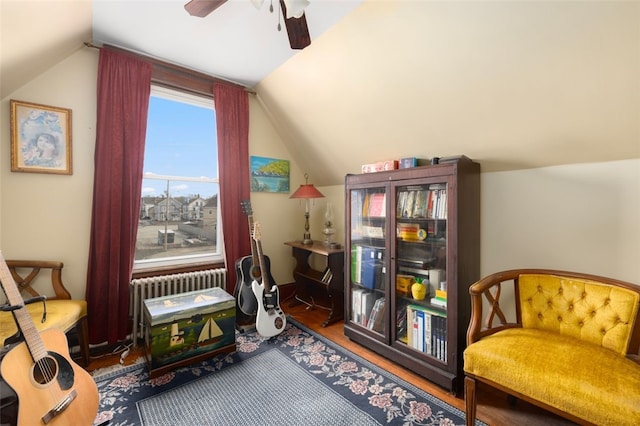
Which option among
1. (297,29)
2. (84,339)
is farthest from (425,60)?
(84,339)

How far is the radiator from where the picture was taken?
7.99ft

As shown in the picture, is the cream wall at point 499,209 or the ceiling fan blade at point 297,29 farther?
the cream wall at point 499,209

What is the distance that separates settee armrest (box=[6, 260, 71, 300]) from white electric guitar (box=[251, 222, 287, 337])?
57.3 inches

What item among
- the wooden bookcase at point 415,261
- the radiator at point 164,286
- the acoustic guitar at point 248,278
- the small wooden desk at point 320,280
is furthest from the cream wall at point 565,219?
the radiator at point 164,286

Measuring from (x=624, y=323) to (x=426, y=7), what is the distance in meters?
2.04

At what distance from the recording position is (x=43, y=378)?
49.4 inches

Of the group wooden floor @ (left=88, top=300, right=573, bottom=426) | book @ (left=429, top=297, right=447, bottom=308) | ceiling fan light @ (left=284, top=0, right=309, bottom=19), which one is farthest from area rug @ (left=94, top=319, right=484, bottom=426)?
ceiling fan light @ (left=284, top=0, right=309, bottom=19)

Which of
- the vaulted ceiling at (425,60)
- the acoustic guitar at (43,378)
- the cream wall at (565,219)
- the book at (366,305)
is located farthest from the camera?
the book at (366,305)

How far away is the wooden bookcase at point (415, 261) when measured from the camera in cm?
188

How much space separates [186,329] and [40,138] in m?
1.86

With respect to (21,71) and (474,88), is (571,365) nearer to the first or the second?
(474,88)

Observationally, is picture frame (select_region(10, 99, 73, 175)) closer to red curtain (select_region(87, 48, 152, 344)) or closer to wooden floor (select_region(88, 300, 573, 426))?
red curtain (select_region(87, 48, 152, 344))

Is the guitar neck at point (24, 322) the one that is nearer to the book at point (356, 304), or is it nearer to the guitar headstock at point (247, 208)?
the guitar headstock at point (247, 208)

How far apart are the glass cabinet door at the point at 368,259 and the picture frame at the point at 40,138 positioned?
7.95 ft
